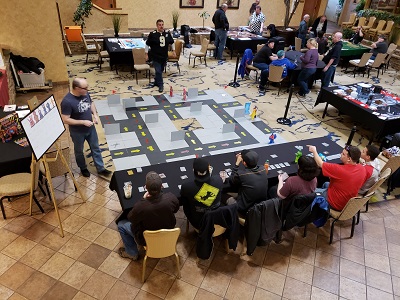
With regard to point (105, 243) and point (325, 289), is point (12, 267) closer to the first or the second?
point (105, 243)

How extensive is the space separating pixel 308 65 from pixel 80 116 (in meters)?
5.40

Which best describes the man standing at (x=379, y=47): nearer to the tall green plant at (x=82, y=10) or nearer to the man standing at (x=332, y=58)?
the man standing at (x=332, y=58)

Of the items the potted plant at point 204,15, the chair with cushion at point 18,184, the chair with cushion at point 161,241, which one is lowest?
the chair with cushion at point 18,184

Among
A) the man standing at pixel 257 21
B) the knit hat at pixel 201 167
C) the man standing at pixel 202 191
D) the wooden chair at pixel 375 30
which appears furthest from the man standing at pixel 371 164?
the wooden chair at pixel 375 30

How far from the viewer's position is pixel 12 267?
9.98 feet

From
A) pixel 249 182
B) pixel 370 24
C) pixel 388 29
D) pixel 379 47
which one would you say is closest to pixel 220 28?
pixel 379 47

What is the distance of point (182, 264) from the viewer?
320 centimetres

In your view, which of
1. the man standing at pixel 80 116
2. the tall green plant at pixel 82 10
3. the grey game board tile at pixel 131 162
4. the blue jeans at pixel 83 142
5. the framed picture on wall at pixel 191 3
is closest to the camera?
the man standing at pixel 80 116

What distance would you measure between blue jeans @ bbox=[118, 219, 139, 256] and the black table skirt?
169mm

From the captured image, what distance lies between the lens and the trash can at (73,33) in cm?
925

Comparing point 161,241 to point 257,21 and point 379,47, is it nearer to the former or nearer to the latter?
point 379,47

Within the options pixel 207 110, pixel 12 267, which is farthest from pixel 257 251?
pixel 207 110

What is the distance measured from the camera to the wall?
21.0 feet

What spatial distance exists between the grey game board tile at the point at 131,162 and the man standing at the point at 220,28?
6024mm
